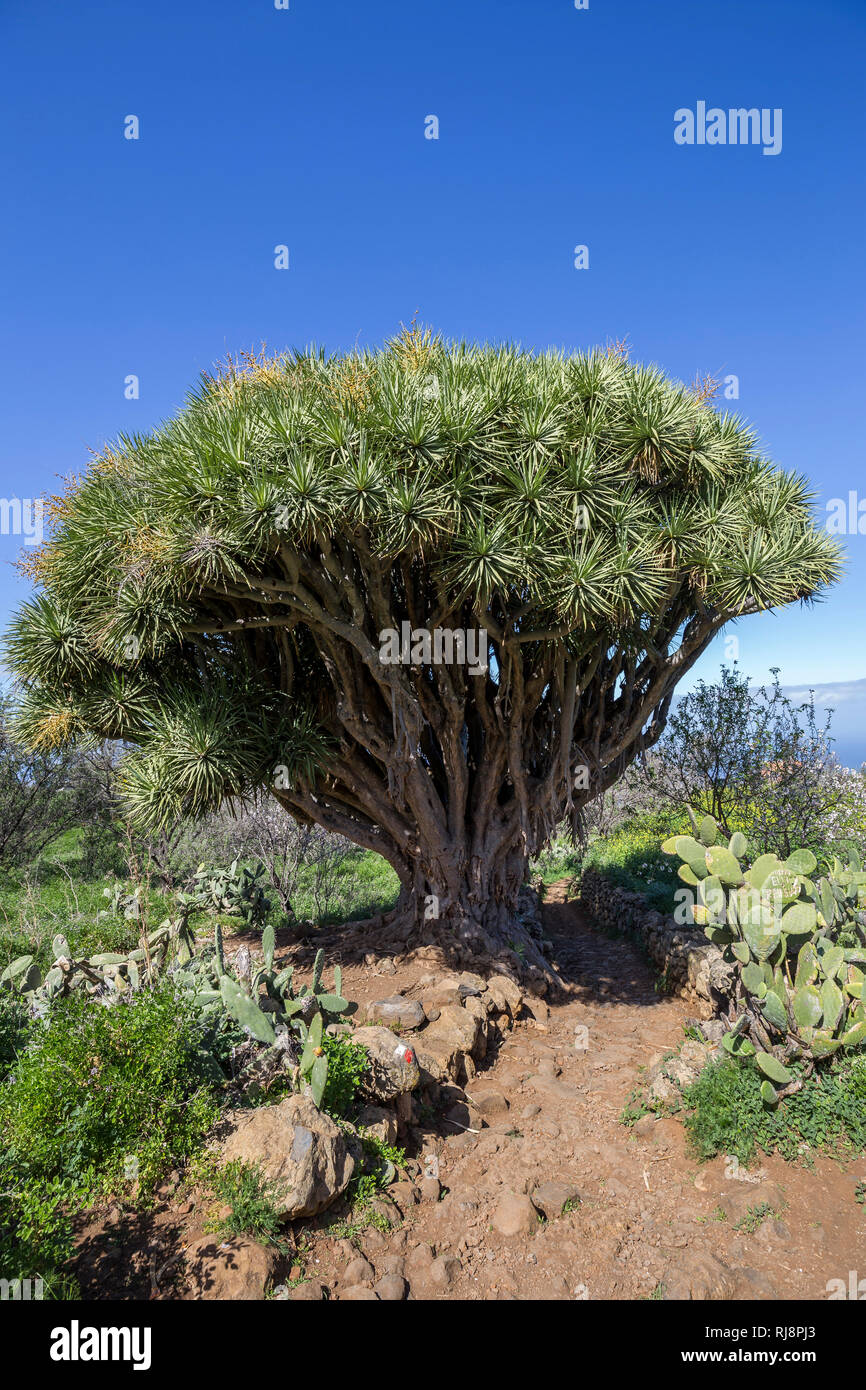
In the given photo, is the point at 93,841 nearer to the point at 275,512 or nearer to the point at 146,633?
the point at 146,633

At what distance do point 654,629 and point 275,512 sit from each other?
3706 mm

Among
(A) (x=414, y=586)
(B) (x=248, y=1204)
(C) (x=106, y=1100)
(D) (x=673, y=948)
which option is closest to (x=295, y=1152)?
(B) (x=248, y=1204)

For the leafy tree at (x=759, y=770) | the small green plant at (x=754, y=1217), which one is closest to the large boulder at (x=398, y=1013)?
the small green plant at (x=754, y=1217)

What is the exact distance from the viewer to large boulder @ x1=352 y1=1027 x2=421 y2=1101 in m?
4.18

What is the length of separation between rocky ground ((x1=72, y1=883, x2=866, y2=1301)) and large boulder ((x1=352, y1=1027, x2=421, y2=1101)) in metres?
0.01

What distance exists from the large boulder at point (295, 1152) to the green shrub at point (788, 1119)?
207 centimetres

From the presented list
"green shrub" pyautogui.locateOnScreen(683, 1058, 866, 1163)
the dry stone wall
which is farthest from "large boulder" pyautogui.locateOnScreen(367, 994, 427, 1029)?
the dry stone wall

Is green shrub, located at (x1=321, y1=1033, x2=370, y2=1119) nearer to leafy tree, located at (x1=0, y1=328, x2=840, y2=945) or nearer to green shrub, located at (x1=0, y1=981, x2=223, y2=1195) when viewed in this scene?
green shrub, located at (x1=0, y1=981, x2=223, y2=1195)

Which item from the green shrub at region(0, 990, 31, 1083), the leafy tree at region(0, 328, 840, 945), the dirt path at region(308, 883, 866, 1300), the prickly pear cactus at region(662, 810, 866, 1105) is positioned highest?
the leafy tree at region(0, 328, 840, 945)

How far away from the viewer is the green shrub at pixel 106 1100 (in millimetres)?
3160

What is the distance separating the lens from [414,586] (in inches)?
270
